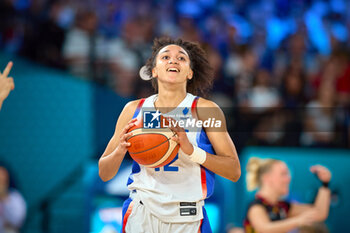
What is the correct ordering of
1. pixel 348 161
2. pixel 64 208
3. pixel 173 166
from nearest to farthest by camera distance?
pixel 173 166 < pixel 348 161 < pixel 64 208

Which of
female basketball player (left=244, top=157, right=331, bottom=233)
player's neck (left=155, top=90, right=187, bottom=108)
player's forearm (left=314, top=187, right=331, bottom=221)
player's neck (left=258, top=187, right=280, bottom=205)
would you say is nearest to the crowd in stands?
female basketball player (left=244, top=157, right=331, bottom=233)

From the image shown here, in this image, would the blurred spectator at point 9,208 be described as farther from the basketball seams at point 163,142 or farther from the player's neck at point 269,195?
the basketball seams at point 163,142

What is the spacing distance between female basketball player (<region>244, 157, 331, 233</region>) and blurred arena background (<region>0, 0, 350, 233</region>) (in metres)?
1.52

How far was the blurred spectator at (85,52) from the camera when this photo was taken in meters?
7.55

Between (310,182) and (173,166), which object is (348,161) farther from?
(173,166)

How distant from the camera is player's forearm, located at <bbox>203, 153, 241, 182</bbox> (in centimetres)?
315

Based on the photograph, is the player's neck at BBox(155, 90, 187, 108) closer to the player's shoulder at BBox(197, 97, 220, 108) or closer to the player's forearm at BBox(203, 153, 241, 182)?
the player's shoulder at BBox(197, 97, 220, 108)

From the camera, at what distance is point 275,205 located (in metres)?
4.69

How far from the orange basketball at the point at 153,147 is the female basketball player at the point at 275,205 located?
170 centimetres

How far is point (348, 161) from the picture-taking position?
21.1 feet

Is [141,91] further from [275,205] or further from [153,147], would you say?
[153,147]

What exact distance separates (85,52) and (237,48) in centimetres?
235

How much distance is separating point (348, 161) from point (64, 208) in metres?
3.91

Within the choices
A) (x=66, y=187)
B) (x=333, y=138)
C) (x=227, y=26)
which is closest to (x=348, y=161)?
(x=333, y=138)
